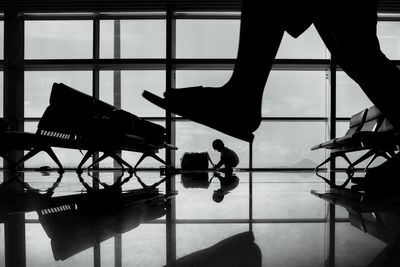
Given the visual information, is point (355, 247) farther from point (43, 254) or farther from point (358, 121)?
point (358, 121)

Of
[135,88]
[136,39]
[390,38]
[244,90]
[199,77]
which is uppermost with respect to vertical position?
[390,38]

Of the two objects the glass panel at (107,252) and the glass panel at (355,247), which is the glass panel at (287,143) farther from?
the glass panel at (107,252)

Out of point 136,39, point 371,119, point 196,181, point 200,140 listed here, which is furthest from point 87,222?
point 136,39

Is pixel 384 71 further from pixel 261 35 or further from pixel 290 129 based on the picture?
pixel 290 129

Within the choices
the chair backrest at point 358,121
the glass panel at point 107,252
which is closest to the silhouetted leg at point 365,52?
the glass panel at point 107,252

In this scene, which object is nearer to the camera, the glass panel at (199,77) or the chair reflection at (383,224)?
the chair reflection at (383,224)

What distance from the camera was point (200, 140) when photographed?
8.17m

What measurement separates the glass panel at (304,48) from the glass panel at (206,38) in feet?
3.76

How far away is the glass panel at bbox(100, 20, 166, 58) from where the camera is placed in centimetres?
805

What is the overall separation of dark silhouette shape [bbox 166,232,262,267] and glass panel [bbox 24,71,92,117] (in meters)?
8.05

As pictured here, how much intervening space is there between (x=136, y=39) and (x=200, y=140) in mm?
2804

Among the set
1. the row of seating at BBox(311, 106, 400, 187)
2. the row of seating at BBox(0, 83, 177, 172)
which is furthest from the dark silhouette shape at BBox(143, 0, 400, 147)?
the row of seating at BBox(0, 83, 177, 172)

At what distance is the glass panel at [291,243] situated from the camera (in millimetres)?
463

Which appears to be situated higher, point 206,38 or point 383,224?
point 206,38
